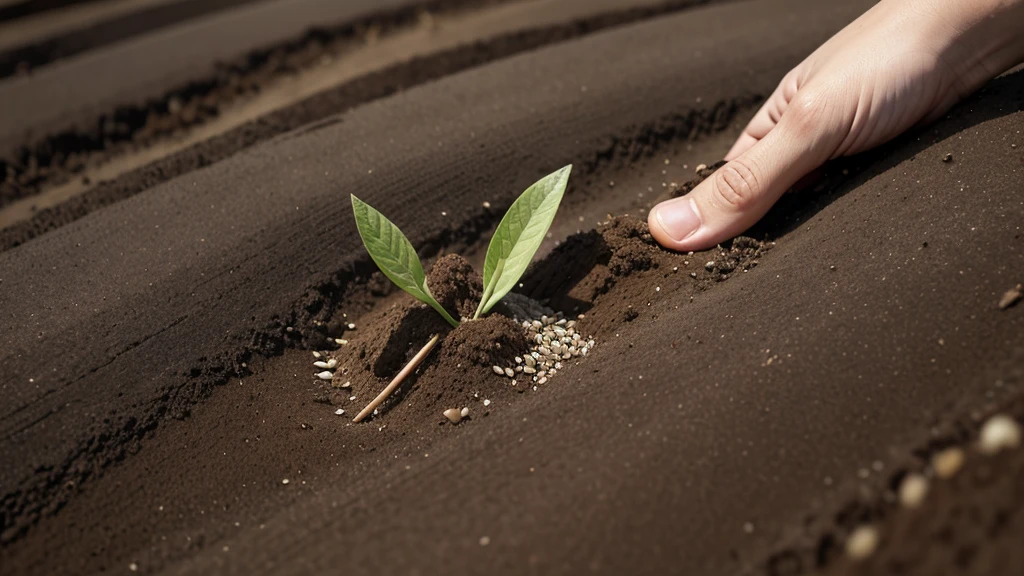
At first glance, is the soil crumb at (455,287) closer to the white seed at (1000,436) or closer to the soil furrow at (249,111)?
the white seed at (1000,436)

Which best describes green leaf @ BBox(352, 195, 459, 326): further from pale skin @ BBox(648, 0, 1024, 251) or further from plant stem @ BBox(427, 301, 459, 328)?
pale skin @ BBox(648, 0, 1024, 251)

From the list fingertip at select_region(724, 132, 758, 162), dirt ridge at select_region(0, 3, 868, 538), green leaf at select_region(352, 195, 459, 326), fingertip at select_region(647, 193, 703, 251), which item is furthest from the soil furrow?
fingertip at select_region(647, 193, 703, 251)

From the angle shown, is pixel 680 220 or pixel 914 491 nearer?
pixel 914 491

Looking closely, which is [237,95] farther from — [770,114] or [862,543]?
[862,543]

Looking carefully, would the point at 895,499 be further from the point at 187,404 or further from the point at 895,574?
the point at 187,404

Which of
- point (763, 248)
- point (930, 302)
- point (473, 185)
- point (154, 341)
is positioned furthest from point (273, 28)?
point (930, 302)

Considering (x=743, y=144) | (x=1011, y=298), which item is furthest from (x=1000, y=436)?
(x=743, y=144)

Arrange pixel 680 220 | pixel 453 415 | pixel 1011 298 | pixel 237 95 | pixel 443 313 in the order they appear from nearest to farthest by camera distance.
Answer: pixel 1011 298 < pixel 453 415 < pixel 443 313 < pixel 680 220 < pixel 237 95
